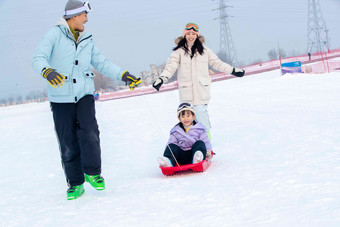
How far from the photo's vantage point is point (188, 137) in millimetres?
5023

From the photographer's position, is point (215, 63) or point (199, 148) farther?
point (215, 63)

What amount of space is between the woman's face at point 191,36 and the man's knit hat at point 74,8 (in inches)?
74.3

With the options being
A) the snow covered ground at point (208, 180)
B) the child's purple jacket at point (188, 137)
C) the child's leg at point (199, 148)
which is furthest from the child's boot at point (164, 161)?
the child's purple jacket at point (188, 137)

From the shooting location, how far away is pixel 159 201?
3541 millimetres

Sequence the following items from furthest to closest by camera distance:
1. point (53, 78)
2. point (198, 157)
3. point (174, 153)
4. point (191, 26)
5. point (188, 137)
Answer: point (191, 26) → point (188, 137) → point (174, 153) → point (198, 157) → point (53, 78)

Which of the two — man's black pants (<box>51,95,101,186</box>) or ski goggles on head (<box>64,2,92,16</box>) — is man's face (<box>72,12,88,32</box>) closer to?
ski goggles on head (<box>64,2,92,16</box>)

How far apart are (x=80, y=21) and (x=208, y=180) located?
6.06ft

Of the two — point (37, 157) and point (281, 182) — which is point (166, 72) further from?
point (37, 157)

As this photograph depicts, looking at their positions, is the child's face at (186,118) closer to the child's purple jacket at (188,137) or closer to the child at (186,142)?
the child at (186,142)

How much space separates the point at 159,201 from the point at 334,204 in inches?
51.9

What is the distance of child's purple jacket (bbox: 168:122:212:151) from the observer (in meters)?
5.05

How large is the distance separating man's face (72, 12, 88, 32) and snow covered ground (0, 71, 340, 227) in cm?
151

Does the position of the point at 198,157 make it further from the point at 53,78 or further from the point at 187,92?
the point at 53,78

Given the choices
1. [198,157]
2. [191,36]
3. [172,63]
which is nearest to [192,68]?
[172,63]
